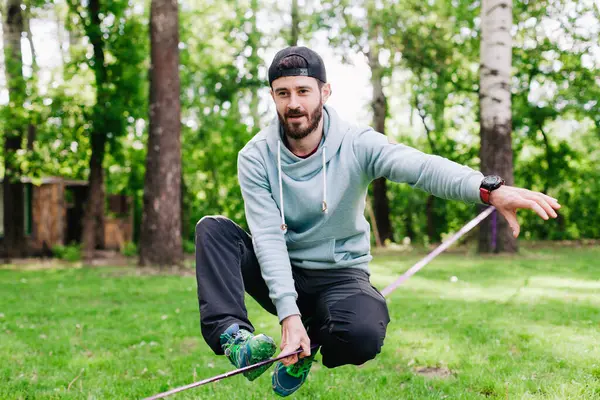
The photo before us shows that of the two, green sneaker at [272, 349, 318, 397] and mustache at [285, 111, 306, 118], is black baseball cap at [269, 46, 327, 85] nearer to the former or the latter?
mustache at [285, 111, 306, 118]

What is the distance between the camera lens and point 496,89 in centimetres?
1227

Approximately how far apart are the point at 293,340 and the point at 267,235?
0.60 meters

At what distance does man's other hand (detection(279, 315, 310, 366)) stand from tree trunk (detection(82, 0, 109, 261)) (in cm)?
1209

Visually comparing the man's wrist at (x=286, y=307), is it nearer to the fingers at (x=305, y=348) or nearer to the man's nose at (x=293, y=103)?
the fingers at (x=305, y=348)

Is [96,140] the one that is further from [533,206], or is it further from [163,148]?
[533,206]

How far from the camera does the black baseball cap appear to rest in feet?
11.2

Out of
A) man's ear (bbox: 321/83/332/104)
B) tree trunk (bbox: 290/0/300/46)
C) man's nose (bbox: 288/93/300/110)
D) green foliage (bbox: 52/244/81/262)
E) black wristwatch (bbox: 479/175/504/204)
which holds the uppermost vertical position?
tree trunk (bbox: 290/0/300/46)

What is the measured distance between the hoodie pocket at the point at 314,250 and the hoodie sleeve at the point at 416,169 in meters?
0.46

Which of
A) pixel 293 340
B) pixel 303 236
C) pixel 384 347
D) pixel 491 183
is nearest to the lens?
pixel 491 183

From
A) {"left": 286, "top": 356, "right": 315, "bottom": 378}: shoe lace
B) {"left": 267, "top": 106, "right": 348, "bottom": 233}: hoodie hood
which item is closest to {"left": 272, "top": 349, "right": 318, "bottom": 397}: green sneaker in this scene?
{"left": 286, "top": 356, "right": 315, "bottom": 378}: shoe lace

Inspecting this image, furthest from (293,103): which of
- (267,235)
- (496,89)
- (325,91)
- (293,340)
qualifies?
(496,89)

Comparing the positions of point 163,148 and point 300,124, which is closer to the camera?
point 300,124

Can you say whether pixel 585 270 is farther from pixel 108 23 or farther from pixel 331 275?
pixel 108 23

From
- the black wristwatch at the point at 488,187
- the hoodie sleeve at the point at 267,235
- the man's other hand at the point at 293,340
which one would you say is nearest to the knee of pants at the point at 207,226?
the hoodie sleeve at the point at 267,235
